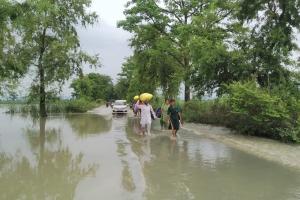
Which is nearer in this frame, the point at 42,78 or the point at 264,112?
the point at 264,112

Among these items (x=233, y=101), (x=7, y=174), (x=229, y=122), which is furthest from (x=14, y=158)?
(x=229, y=122)

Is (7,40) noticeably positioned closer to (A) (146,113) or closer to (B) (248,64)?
(A) (146,113)

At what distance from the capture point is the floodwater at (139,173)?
9297 millimetres

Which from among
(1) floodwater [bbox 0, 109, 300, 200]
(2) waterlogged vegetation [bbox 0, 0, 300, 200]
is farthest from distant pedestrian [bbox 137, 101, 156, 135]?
(1) floodwater [bbox 0, 109, 300, 200]

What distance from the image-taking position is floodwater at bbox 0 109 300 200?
30.5ft

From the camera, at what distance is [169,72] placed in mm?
45719

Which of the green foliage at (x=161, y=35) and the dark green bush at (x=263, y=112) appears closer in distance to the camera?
the dark green bush at (x=263, y=112)

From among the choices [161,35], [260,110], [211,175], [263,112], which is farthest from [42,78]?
[211,175]

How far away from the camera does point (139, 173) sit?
1155 cm

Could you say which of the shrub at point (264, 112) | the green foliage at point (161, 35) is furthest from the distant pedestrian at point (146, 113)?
A: the green foliage at point (161, 35)

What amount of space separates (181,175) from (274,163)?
12.3 feet

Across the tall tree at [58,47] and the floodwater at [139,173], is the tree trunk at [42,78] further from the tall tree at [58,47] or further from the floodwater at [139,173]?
the floodwater at [139,173]

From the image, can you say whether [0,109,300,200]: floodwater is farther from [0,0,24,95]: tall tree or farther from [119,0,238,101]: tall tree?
[119,0,238,101]: tall tree

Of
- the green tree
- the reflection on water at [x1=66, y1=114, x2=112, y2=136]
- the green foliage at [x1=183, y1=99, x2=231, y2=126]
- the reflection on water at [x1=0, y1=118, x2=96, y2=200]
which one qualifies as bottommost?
the reflection on water at [x1=0, y1=118, x2=96, y2=200]
